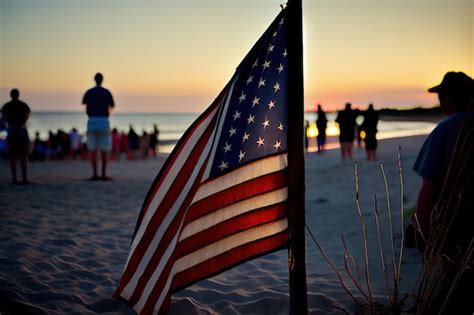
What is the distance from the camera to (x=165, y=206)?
150 inches

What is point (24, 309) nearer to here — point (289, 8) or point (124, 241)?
point (124, 241)

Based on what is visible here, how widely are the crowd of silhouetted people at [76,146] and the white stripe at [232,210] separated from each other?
2091 centimetres

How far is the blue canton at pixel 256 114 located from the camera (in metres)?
3.51

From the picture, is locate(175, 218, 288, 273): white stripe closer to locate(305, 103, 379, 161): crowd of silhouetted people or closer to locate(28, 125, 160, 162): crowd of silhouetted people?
locate(305, 103, 379, 161): crowd of silhouetted people

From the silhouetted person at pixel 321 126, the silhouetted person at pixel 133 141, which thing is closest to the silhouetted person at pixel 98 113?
the silhouetted person at pixel 133 141

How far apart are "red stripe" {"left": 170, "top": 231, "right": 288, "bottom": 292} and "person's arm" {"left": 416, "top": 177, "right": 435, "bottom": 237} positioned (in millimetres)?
882

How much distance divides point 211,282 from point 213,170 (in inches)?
101

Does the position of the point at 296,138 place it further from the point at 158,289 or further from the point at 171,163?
the point at 158,289

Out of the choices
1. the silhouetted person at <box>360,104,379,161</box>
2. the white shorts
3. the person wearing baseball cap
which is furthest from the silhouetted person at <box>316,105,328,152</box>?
the person wearing baseball cap

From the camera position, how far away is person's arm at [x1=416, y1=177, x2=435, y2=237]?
10.8 feet

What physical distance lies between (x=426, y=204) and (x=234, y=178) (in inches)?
48.8

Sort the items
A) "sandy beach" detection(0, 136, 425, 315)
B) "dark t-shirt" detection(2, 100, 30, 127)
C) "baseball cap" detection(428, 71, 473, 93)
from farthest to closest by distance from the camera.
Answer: "dark t-shirt" detection(2, 100, 30, 127), "sandy beach" detection(0, 136, 425, 315), "baseball cap" detection(428, 71, 473, 93)

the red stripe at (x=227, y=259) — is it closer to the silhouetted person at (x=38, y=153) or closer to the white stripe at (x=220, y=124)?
the white stripe at (x=220, y=124)

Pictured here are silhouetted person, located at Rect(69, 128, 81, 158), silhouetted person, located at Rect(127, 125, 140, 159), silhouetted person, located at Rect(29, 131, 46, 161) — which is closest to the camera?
silhouetted person, located at Rect(29, 131, 46, 161)
